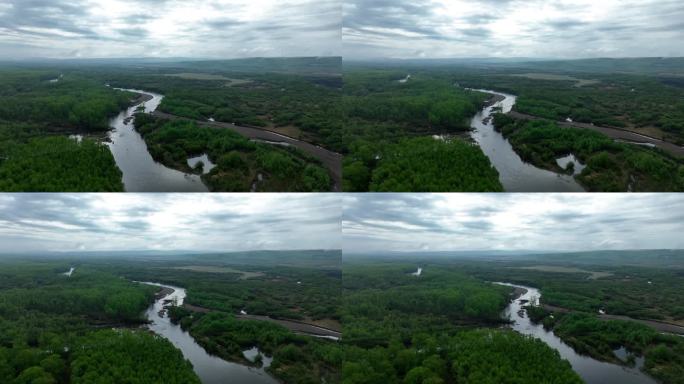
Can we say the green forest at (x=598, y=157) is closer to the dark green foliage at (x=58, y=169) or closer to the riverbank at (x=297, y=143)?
the riverbank at (x=297, y=143)

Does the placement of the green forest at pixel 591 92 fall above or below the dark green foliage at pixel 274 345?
above

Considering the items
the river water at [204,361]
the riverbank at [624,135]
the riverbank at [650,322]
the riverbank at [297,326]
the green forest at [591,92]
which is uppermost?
the green forest at [591,92]

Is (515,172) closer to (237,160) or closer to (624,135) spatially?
(624,135)

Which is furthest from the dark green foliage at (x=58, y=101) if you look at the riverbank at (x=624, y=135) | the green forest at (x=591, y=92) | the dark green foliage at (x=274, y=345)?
the riverbank at (x=624, y=135)

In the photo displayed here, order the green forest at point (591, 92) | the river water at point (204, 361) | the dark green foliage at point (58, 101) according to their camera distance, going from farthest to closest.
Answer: the river water at point (204, 361) < the green forest at point (591, 92) < the dark green foliage at point (58, 101)

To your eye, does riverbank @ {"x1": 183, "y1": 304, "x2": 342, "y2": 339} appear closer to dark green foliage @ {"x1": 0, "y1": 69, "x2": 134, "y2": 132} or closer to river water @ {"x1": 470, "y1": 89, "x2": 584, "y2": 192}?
dark green foliage @ {"x1": 0, "y1": 69, "x2": 134, "y2": 132}

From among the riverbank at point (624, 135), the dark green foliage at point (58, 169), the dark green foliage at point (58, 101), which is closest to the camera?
the dark green foliage at point (58, 169)

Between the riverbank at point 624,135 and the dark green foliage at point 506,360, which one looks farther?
the dark green foliage at point 506,360
